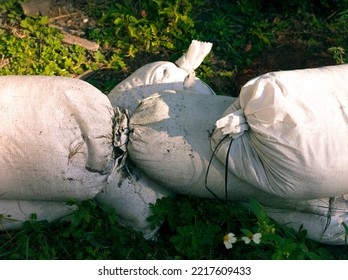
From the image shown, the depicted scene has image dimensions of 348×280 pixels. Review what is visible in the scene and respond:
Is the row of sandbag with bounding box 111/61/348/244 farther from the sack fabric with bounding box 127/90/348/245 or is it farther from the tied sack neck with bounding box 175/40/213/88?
the tied sack neck with bounding box 175/40/213/88

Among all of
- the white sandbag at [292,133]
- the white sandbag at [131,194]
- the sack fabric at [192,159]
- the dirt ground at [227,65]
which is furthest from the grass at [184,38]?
the white sandbag at [292,133]

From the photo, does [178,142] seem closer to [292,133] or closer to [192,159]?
[192,159]

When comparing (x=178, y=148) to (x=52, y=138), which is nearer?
(x=52, y=138)

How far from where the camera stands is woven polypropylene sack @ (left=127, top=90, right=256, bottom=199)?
198cm

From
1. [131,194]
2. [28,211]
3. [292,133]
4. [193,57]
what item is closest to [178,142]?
[131,194]

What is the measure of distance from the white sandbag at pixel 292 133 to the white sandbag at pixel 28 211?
32.5 inches

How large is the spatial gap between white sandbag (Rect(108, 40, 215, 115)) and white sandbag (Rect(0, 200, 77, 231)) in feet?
1.85

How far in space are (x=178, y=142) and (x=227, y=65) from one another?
1273 millimetres

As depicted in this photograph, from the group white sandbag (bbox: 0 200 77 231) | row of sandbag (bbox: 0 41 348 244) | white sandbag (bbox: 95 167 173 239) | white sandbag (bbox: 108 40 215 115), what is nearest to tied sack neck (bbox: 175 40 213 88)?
white sandbag (bbox: 108 40 215 115)

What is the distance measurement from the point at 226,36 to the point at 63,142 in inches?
66.7

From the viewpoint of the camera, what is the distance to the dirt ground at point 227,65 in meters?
2.97

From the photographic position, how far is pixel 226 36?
3166mm

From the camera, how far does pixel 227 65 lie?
122 inches

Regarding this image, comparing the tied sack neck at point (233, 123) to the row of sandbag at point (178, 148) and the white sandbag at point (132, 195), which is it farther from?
the white sandbag at point (132, 195)
